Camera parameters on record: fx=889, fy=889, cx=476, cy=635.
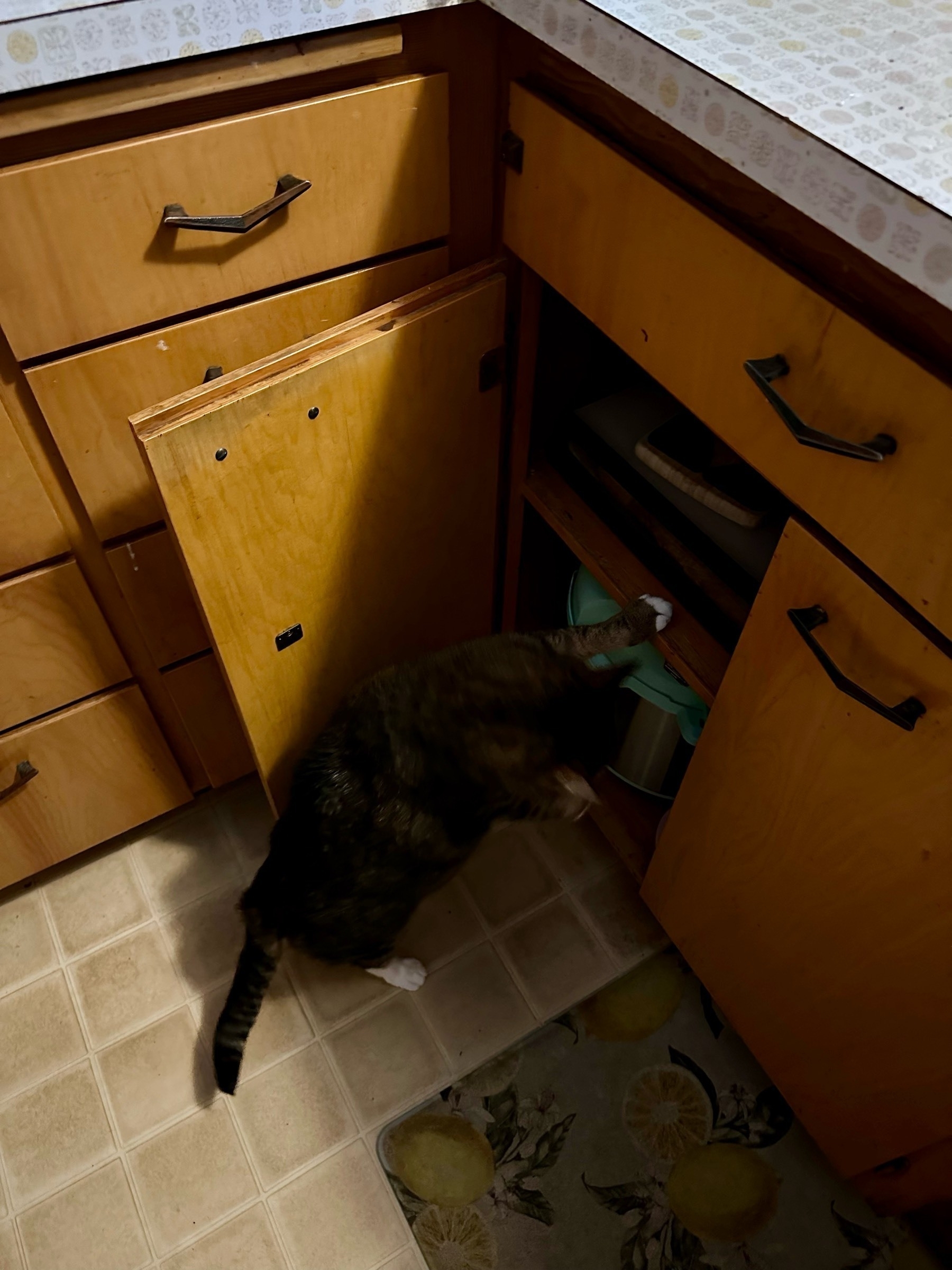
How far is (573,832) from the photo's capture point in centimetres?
132

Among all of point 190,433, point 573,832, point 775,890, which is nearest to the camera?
point 190,433

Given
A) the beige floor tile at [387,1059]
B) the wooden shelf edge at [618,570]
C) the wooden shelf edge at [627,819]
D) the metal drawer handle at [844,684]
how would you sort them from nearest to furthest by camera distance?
the metal drawer handle at [844,684] < the wooden shelf edge at [618,570] < the beige floor tile at [387,1059] < the wooden shelf edge at [627,819]

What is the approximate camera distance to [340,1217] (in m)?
1.02

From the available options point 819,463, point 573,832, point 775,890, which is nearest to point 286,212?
point 819,463

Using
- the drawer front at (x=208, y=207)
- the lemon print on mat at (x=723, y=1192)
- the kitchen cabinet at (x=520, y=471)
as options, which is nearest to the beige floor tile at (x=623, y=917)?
the kitchen cabinet at (x=520, y=471)

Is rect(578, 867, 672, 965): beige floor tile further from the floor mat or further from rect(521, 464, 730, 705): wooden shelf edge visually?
rect(521, 464, 730, 705): wooden shelf edge

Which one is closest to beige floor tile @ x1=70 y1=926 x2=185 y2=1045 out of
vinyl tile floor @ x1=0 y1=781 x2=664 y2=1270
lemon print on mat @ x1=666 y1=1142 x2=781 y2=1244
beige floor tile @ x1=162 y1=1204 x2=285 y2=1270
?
vinyl tile floor @ x1=0 y1=781 x2=664 y2=1270

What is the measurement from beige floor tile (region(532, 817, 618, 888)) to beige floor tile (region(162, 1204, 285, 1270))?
1.82ft

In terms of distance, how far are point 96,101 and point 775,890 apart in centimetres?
87

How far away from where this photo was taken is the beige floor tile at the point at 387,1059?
43.2 inches

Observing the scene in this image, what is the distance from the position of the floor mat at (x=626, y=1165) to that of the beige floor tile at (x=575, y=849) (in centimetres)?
18

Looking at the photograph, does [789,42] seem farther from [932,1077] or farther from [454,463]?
[932,1077]

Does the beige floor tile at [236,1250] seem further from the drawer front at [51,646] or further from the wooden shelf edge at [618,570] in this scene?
the wooden shelf edge at [618,570]

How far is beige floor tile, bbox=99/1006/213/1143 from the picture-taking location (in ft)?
3.56
